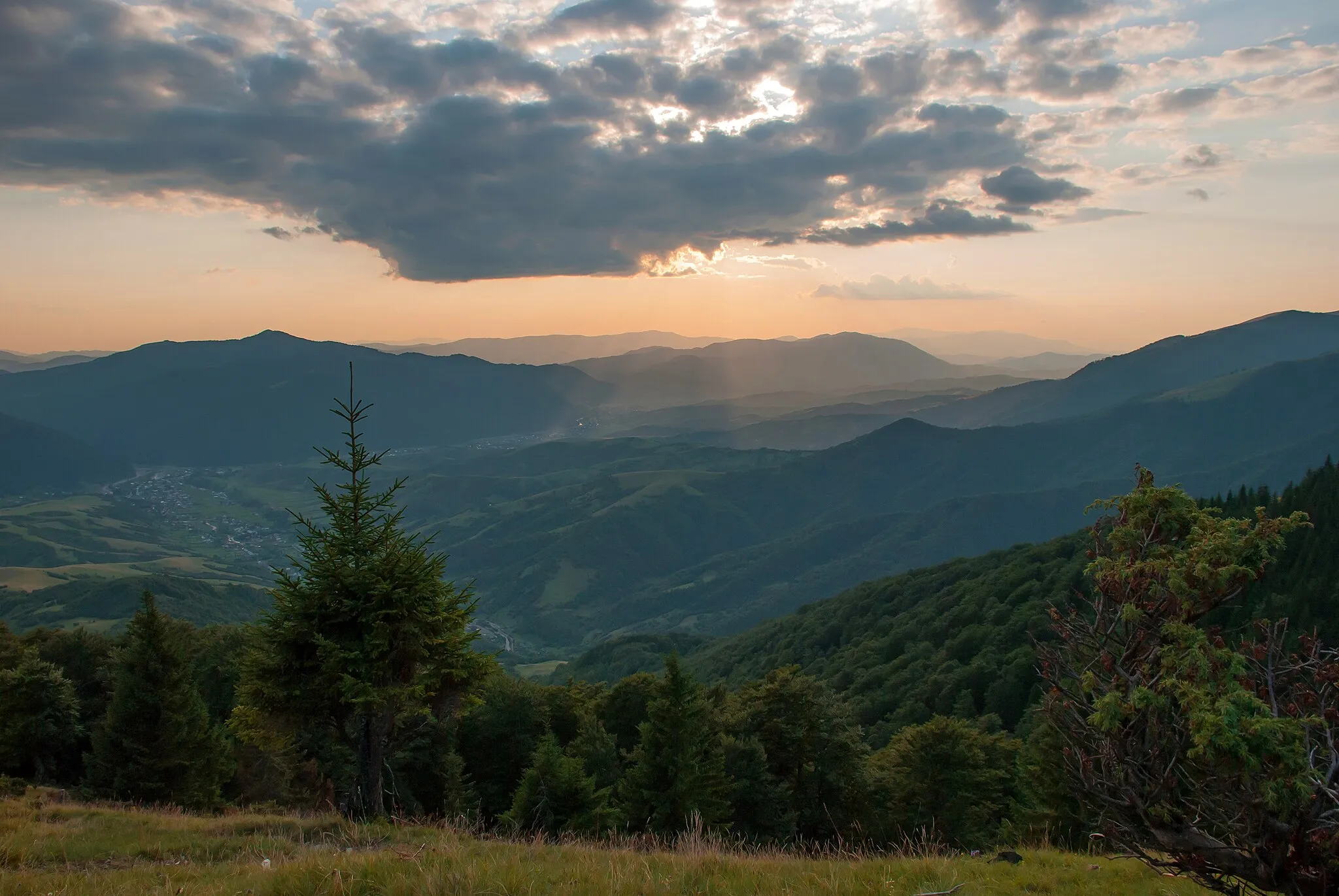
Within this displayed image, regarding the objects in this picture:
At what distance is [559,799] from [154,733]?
19.0 meters

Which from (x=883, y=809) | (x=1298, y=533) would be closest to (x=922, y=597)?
(x=1298, y=533)

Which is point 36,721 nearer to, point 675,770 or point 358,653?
point 358,653

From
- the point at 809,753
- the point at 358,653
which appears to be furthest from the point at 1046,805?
the point at 358,653

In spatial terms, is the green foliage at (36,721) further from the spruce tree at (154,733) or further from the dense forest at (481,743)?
the spruce tree at (154,733)

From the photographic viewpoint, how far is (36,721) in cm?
3747

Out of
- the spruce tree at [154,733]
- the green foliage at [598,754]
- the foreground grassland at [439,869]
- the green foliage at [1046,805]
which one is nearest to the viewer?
the foreground grassland at [439,869]

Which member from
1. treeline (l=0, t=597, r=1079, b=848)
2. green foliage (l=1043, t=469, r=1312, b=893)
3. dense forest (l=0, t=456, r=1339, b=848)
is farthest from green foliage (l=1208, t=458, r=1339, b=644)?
green foliage (l=1043, t=469, r=1312, b=893)

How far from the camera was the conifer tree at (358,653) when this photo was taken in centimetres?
2008

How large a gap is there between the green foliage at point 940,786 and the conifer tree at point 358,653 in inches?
1317

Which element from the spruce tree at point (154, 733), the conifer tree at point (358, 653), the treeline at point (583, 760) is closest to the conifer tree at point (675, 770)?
the treeline at point (583, 760)

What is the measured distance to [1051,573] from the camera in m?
128

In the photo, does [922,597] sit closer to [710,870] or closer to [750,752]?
[750,752]

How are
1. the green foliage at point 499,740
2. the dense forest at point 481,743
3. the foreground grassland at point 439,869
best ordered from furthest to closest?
1. the green foliage at point 499,740
2. the dense forest at point 481,743
3. the foreground grassland at point 439,869

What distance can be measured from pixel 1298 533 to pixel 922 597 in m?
64.3
